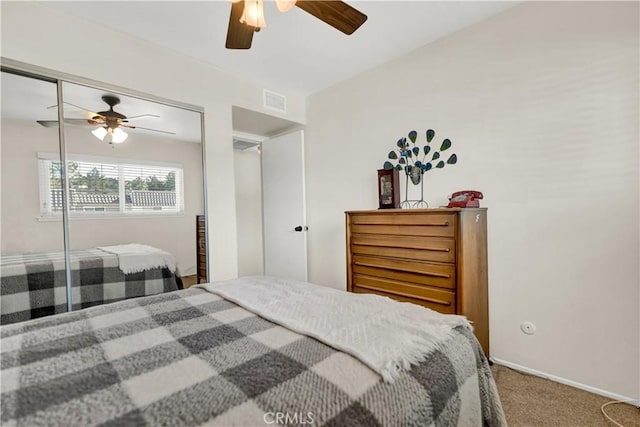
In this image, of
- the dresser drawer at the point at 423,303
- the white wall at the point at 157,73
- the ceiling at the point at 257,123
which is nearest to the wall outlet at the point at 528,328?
the dresser drawer at the point at 423,303

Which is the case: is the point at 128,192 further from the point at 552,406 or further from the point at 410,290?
the point at 552,406

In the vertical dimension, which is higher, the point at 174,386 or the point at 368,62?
the point at 368,62

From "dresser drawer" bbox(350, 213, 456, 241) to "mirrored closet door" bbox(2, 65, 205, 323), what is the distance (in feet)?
4.80

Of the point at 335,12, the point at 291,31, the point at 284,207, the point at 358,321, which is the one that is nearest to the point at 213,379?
the point at 358,321

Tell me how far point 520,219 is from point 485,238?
0.81 ft

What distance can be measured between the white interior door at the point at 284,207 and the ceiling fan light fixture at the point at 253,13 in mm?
1921

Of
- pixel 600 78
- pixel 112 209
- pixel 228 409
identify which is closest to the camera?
pixel 228 409

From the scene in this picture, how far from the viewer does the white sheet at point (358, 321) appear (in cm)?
79

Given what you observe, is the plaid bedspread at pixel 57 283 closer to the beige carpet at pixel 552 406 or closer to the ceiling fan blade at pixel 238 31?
the ceiling fan blade at pixel 238 31

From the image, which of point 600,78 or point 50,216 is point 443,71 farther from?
point 50,216

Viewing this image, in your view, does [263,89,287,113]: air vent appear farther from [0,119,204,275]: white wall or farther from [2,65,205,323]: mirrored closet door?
[0,119,204,275]: white wall

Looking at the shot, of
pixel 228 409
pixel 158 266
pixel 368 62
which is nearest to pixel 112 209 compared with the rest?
pixel 158 266

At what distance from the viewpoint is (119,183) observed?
86.6 inches

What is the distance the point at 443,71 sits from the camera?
7.50ft
